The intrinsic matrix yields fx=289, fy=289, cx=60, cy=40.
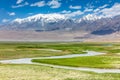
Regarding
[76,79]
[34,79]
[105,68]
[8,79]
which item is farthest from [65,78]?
[105,68]

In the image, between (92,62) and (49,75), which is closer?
(49,75)

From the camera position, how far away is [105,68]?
185ft

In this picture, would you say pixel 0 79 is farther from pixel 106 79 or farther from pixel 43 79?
pixel 106 79

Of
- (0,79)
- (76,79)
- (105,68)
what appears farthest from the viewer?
(105,68)

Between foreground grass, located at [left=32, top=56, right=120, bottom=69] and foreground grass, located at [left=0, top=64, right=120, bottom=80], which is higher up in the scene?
foreground grass, located at [left=0, top=64, right=120, bottom=80]

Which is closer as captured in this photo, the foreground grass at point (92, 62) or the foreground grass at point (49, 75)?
the foreground grass at point (49, 75)

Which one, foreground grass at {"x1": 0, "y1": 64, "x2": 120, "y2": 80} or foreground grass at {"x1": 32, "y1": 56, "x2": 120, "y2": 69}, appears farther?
foreground grass at {"x1": 32, "y1": 56, "x2": 120, "y2": 69}

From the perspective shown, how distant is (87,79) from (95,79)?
102 cm

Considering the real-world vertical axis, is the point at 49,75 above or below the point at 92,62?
above

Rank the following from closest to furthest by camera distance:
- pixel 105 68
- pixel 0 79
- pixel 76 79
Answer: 1. pixel 0 79
2. pixel 76 79
3. pixel 105 68

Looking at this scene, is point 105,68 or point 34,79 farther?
point 105,68

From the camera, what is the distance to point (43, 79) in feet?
118

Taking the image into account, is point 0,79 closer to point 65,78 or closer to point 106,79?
point 65,78

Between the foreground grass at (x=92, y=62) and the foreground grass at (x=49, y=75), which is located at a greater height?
the foreground grass at (x=49, y=75)
